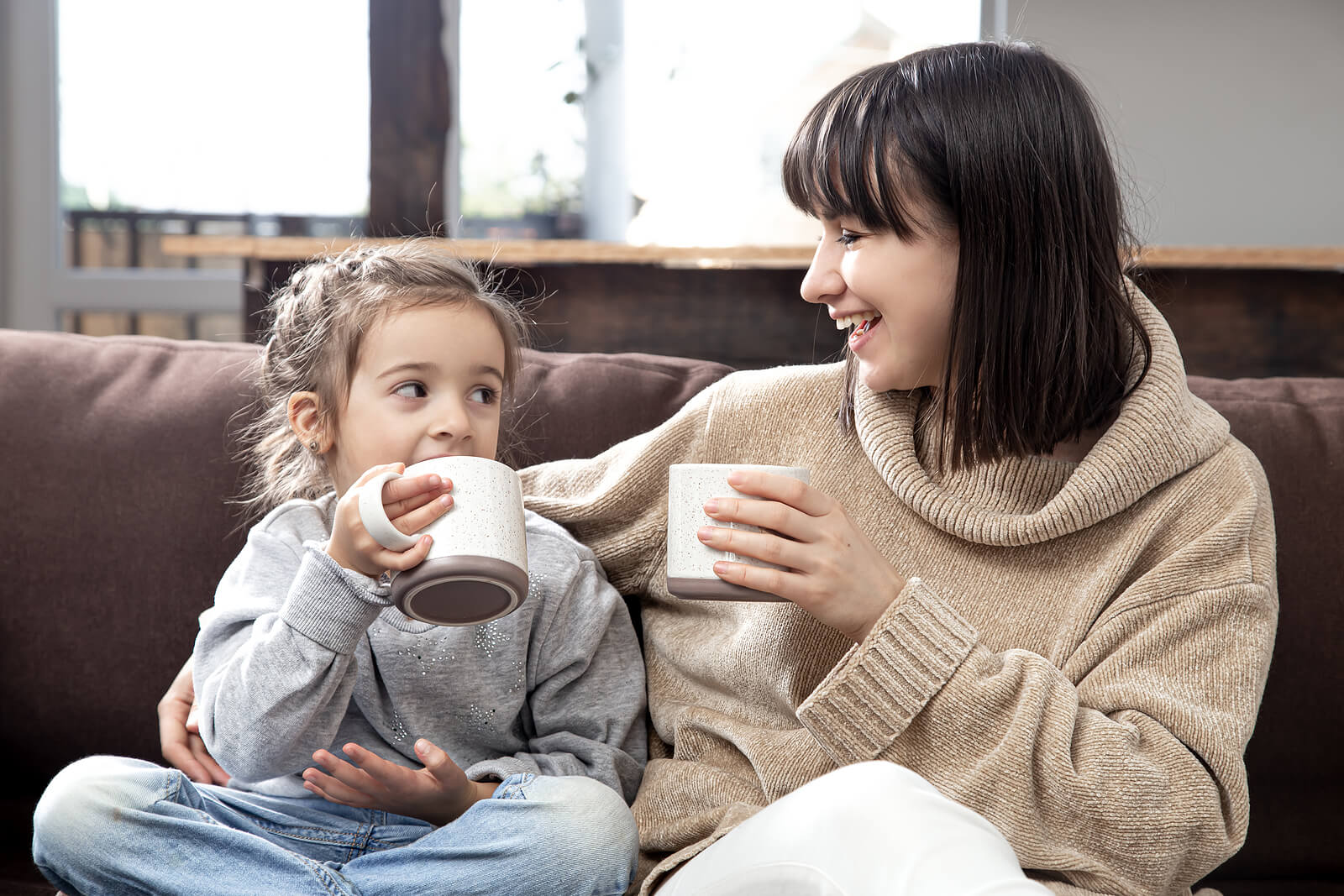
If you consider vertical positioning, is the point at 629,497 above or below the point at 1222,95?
below

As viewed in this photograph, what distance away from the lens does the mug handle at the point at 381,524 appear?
849 millimetres

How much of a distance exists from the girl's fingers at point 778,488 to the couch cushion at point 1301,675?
68cm

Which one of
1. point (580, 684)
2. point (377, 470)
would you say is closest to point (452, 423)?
point (377, 470)

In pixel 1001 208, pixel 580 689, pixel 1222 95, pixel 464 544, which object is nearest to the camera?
pixel 464 544

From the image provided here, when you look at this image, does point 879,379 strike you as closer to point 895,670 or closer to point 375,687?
point 895,670

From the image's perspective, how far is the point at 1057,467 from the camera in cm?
111

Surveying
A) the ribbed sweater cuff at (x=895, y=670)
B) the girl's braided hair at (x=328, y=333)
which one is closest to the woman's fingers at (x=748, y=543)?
the ribbed sweater cuff at (x=895, y=670)

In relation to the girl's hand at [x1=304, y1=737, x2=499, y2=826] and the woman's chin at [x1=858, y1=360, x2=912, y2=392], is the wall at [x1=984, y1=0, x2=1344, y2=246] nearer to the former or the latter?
the woman's chin at [x1=858, y1=360, x2=912, y2=392]

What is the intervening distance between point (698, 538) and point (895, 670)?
20 cm

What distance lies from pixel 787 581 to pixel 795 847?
8.3 inches

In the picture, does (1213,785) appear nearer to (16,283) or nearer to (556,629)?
(556,629)

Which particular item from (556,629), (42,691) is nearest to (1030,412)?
(556,629)

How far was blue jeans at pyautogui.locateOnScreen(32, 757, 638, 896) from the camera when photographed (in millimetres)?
942

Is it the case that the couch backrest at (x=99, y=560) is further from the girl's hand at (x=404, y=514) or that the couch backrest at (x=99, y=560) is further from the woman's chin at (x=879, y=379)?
the woman's chin at (x=879, y=379)
